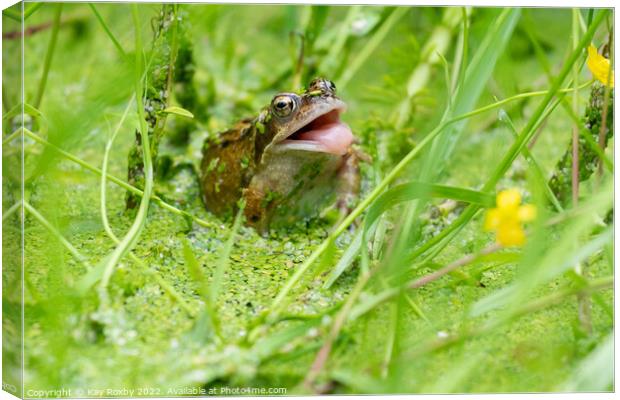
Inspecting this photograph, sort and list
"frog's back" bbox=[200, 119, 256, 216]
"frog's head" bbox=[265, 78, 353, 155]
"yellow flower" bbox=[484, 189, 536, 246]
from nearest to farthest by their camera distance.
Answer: "yellow flower" bbox=[484, 189, 536, 246] < "frog's head" bbox=[265, 78, 353, 155] < "frog's back" bbox=[200, 119, 256, 216]

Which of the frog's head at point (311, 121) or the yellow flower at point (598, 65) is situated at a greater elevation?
the frog's head at point (311, 121)

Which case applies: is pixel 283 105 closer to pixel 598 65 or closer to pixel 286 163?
pixel 286 163

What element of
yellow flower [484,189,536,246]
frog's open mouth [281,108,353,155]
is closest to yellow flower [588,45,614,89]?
yellow flower [484,189,536,246]

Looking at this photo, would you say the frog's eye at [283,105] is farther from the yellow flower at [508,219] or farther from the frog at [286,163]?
the yellow flower at [508,219]

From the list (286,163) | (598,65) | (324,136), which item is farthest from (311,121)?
(598,65)

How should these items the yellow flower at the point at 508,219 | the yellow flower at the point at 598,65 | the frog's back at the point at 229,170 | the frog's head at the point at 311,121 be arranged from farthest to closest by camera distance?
the frog's back at the point at 229,170, the frog's head at the point at 311,121, the yellow flower at the point at 598,65, the yellow flower at the point at 508,219

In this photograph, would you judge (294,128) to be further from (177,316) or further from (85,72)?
(85,72)

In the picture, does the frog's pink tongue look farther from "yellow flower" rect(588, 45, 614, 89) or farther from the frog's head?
"yellow flower" rect(588, 45, 614, 89)

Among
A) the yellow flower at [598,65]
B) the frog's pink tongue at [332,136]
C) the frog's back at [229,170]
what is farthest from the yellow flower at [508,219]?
the frog's back at [229,170]

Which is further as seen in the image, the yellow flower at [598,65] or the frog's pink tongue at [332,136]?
the frog's pink tongue at [332,136]
